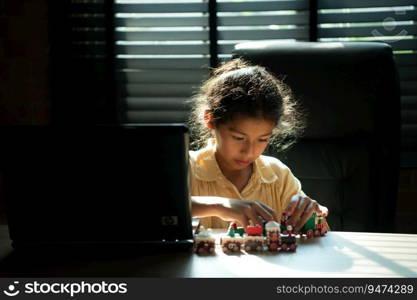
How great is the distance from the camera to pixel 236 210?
123 cm

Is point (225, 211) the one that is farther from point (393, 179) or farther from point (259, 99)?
point (393, 179)

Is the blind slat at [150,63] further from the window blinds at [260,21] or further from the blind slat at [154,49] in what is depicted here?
the window blinds at [260,21]

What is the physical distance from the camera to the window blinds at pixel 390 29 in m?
2.54

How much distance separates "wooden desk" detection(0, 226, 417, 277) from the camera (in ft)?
3.38

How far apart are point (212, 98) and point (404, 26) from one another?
1.34 meters

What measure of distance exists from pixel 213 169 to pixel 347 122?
1.40 feet

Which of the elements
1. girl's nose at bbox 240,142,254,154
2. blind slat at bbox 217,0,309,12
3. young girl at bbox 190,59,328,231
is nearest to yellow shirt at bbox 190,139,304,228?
young girl at bbox 190,59,328,231

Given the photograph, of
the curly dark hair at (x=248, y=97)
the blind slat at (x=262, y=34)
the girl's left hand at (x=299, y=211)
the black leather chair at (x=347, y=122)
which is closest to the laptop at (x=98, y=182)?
the girl's left hand at (x=299, y=211)

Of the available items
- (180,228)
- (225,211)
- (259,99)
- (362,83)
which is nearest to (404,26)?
(362,83)

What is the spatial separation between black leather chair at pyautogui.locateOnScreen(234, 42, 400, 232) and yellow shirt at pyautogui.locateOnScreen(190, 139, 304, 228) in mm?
133

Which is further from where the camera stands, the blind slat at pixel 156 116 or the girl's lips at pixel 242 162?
the blind slat at pixel 156 116

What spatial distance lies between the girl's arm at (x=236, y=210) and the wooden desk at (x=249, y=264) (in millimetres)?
90

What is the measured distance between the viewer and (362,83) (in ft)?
5.58

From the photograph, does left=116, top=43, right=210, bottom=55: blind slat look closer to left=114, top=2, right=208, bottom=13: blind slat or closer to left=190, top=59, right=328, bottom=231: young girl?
left=114, top=2, right=208, bottom=13: blind slat
